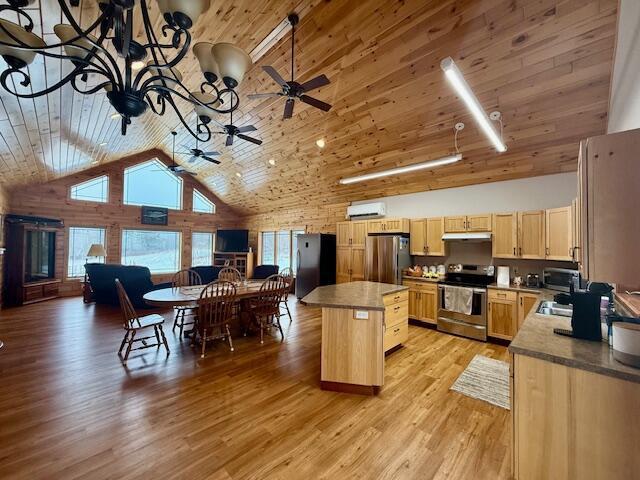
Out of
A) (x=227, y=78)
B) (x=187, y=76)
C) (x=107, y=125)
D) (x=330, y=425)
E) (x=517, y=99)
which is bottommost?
(x=330, y=425)

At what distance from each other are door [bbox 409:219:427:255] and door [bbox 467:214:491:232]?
794 mm

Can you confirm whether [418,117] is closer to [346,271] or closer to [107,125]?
[346,271]

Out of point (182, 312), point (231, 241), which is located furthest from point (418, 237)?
point (231, 241)

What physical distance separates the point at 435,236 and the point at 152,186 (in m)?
8.50

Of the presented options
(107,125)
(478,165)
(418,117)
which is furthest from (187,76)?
(478,165)

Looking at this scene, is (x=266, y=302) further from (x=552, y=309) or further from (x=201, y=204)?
(x=201, y=204)

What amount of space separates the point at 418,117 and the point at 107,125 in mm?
5347

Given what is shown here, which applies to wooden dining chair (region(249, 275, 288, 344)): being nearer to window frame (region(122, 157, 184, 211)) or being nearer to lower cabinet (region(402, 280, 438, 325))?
lower cabinet (region(402, 280, 438, 325))

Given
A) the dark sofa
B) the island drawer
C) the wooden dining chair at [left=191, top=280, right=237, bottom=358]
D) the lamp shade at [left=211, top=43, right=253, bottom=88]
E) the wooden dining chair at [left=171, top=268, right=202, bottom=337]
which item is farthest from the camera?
the dark sofa

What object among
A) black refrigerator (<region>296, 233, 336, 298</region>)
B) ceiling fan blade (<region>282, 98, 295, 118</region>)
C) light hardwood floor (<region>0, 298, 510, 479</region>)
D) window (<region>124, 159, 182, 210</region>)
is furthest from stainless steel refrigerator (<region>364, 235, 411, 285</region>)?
window (<region>124, 159, 182, 210</region>)

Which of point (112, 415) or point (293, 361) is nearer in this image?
point (112, 415)

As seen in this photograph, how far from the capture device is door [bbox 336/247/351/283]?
6441mm

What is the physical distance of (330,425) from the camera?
226cm

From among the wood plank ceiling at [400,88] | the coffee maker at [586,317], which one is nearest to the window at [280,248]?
the wood plank ceiling at [400,88]
